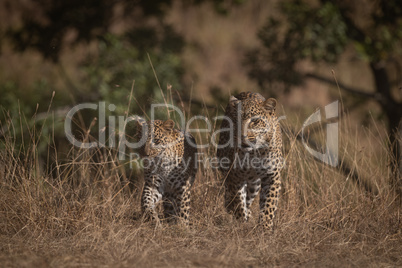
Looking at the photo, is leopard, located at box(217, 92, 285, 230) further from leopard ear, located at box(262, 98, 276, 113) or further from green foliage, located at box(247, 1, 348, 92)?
green foliage, located at box(247, 1, 348, 92)

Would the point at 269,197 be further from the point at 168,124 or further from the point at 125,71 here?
the point at 125,71

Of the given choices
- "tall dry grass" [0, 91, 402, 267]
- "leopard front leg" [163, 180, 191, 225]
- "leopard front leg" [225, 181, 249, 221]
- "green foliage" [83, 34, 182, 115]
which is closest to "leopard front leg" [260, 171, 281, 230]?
"tall dry grass" [0, 91, 402, 267]

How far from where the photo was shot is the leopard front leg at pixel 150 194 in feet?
20.7

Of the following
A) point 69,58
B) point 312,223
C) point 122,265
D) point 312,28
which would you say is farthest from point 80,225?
point 69,58

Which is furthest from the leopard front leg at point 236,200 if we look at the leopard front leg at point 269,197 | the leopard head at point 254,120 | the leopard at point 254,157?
the leopard head at point 254,120

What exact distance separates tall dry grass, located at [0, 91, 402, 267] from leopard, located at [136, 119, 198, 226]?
24 cm

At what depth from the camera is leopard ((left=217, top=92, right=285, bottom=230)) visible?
633 centimetres

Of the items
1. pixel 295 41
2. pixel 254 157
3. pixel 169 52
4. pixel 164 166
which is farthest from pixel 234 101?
pixel 295 41

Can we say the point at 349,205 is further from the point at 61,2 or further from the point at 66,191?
the point at 61,2

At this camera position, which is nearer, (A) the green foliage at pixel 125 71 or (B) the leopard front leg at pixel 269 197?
(B) the leopard front leg at pixel 269 197

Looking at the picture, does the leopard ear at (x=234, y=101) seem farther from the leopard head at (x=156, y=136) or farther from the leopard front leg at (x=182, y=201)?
the leopard front leg at (x=182, y=201)

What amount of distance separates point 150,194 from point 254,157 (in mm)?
1258

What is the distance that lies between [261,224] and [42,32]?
6.38 metres

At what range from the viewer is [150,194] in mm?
6500
